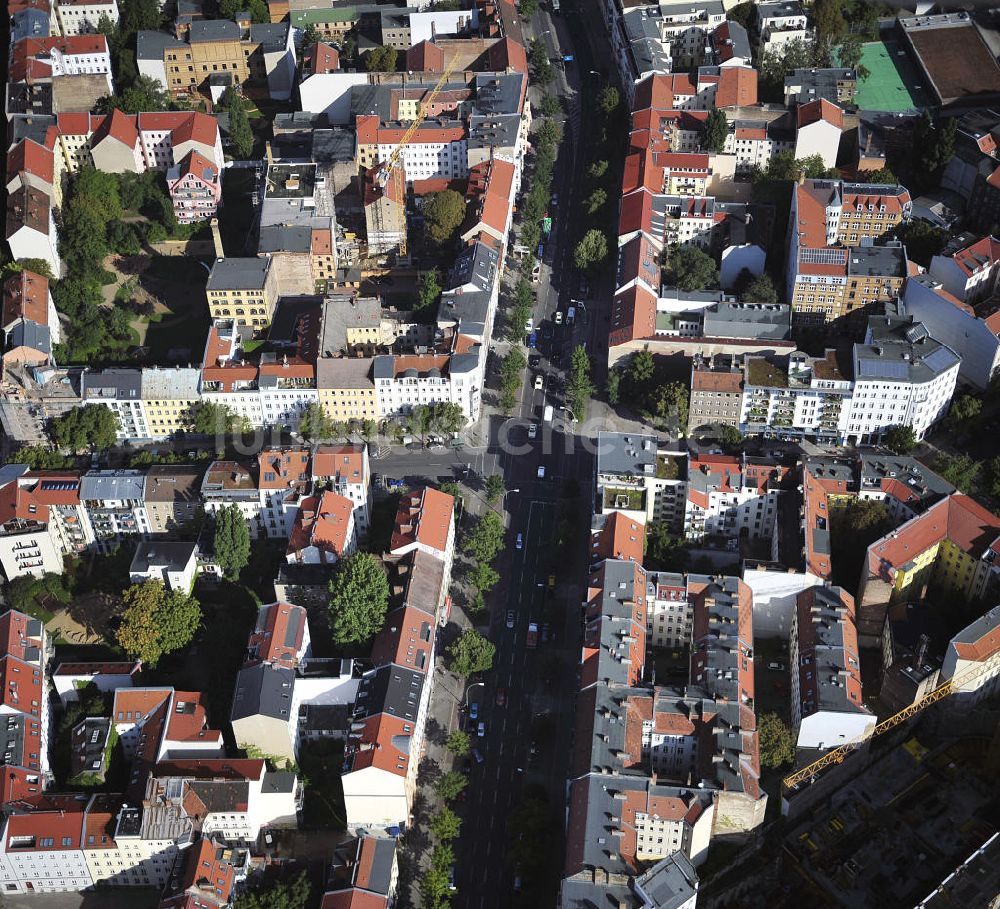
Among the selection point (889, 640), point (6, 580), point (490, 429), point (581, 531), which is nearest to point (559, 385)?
point (490, 429)

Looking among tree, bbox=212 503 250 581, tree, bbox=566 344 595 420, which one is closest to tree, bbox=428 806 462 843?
tree, bbox=212 503 250 581

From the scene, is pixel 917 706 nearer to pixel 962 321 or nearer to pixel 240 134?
pixel 962 321

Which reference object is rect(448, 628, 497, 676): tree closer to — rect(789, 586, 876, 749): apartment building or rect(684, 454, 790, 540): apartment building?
rect(684, 454, 790, 540): apartment building

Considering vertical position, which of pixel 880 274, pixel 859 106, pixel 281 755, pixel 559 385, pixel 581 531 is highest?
pixel 859 106

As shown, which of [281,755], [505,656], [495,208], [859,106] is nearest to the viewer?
[281,755]

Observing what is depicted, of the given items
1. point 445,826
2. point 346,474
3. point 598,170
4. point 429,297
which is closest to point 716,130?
point 598,170

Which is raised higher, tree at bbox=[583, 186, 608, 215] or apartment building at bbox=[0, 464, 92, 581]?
tree at bbox=[583, 186, 608, 215]

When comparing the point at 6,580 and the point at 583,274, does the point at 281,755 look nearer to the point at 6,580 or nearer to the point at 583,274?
the point at 6,580
